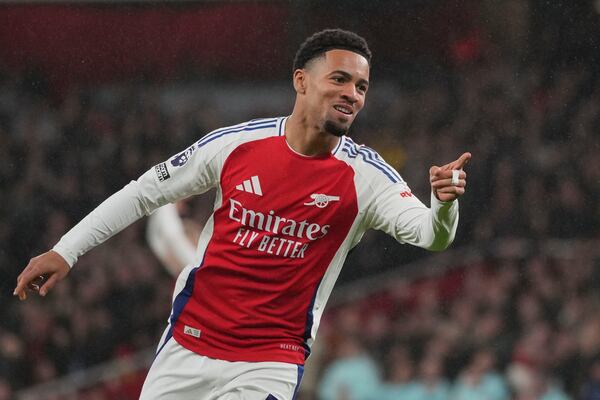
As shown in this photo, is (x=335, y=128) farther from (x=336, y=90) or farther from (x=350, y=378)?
(x=350, y=378)

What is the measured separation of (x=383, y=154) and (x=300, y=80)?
810 centimetres

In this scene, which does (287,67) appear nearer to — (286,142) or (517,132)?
(517,132)

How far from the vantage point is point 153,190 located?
4461 millimetres

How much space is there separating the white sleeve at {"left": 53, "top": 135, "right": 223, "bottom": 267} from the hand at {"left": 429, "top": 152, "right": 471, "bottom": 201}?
0.90 m

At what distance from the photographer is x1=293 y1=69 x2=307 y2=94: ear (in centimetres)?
448

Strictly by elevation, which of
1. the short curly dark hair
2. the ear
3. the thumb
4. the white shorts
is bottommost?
the white shorts

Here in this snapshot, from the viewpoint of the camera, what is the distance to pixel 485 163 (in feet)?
37.1

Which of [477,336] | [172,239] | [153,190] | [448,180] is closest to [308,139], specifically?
[153,190]

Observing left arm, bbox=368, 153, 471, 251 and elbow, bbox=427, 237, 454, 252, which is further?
elbow, bbox=427, 237, 454, 252

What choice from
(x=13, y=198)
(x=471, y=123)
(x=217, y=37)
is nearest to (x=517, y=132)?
(x=471, y=123)

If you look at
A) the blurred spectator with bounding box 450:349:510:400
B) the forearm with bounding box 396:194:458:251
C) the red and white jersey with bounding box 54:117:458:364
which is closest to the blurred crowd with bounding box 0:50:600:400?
the blurred spectator with bounding box 450:349:510:400

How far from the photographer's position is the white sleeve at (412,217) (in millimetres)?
3973

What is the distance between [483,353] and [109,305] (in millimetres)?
3827

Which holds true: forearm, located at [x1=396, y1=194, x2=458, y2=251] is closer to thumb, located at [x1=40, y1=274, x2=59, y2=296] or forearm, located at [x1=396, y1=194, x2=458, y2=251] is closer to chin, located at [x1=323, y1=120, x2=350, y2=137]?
chin, located at [x1=323, y1=120, x2=350, y2=137]
